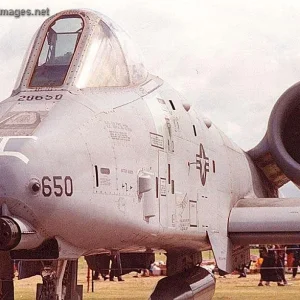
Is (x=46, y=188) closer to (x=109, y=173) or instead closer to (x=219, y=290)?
(x=109, y=173)

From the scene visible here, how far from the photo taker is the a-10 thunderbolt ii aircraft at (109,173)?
865 cm

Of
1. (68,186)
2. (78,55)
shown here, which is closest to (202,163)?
(78,55)

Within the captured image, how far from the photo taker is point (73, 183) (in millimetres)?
8797

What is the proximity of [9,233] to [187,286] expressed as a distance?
4510 mm

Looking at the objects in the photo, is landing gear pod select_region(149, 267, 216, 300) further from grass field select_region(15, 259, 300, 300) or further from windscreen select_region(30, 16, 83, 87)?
grass field select_region(15, 259, 300, 300)

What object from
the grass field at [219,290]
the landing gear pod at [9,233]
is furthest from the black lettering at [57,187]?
the grass field at [219,290]

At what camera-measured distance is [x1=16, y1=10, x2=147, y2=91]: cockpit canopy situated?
10023 millimetres

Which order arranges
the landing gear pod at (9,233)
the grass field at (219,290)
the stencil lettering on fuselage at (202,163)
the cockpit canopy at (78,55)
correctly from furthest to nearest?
the grass field at (219,290) < the stencil lettering on fuselage at (202,163) < the cockpit canopy at (78,55) < the landing gear pod at (9,233)

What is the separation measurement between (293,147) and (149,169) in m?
5.13

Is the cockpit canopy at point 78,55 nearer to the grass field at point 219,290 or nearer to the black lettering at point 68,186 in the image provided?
the black lettering at point 68,186

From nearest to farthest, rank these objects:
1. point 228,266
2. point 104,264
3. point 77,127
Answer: point 77,127 → point 228,266 → point 104,264

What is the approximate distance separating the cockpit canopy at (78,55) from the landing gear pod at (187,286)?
2.85 m

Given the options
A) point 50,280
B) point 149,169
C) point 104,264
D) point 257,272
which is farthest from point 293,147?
point 257,272

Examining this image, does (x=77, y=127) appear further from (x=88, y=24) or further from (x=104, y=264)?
(x=104, y=264)
